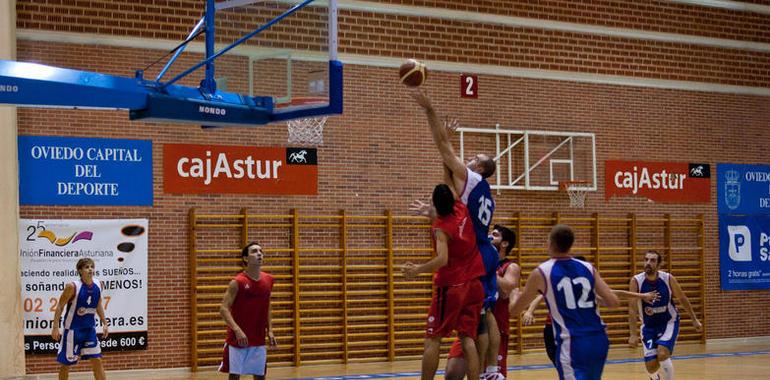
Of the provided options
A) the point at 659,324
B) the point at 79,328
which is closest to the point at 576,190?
the point at 659,324

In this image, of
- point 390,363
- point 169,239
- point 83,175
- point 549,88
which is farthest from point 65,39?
point 549,88

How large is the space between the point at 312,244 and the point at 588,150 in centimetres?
611

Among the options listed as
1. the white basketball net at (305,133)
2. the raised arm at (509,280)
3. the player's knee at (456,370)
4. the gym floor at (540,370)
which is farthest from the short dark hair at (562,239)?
the white basketball net at (305,133)

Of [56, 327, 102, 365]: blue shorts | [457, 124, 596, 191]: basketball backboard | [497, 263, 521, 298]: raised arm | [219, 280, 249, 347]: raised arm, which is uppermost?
[457, 124, 596, 191]: basketball backboard

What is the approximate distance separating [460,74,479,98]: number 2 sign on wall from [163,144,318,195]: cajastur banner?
10.7 ft

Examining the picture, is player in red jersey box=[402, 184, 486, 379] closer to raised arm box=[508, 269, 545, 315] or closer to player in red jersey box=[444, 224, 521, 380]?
player in red jersey box=[444, 224, 521, 380]

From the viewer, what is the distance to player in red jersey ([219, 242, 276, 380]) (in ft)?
36.4

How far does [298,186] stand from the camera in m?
18.8

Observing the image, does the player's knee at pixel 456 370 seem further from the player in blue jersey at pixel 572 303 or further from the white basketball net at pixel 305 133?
the white basketball net at pixel 305 133

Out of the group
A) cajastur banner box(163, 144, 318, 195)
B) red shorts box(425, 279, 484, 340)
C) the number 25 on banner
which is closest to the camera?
red shorts box(425, 279, 484, 340)

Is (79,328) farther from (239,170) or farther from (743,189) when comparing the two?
(743,189)

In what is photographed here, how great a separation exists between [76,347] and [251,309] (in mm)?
3280

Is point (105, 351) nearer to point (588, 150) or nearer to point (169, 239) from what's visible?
point (169, 239)

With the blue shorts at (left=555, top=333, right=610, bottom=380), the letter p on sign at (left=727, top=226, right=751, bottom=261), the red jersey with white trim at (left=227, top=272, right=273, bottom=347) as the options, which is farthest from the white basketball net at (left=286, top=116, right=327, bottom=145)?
the blue shorts at (left=555, top=333, right=610, bottom=380)
